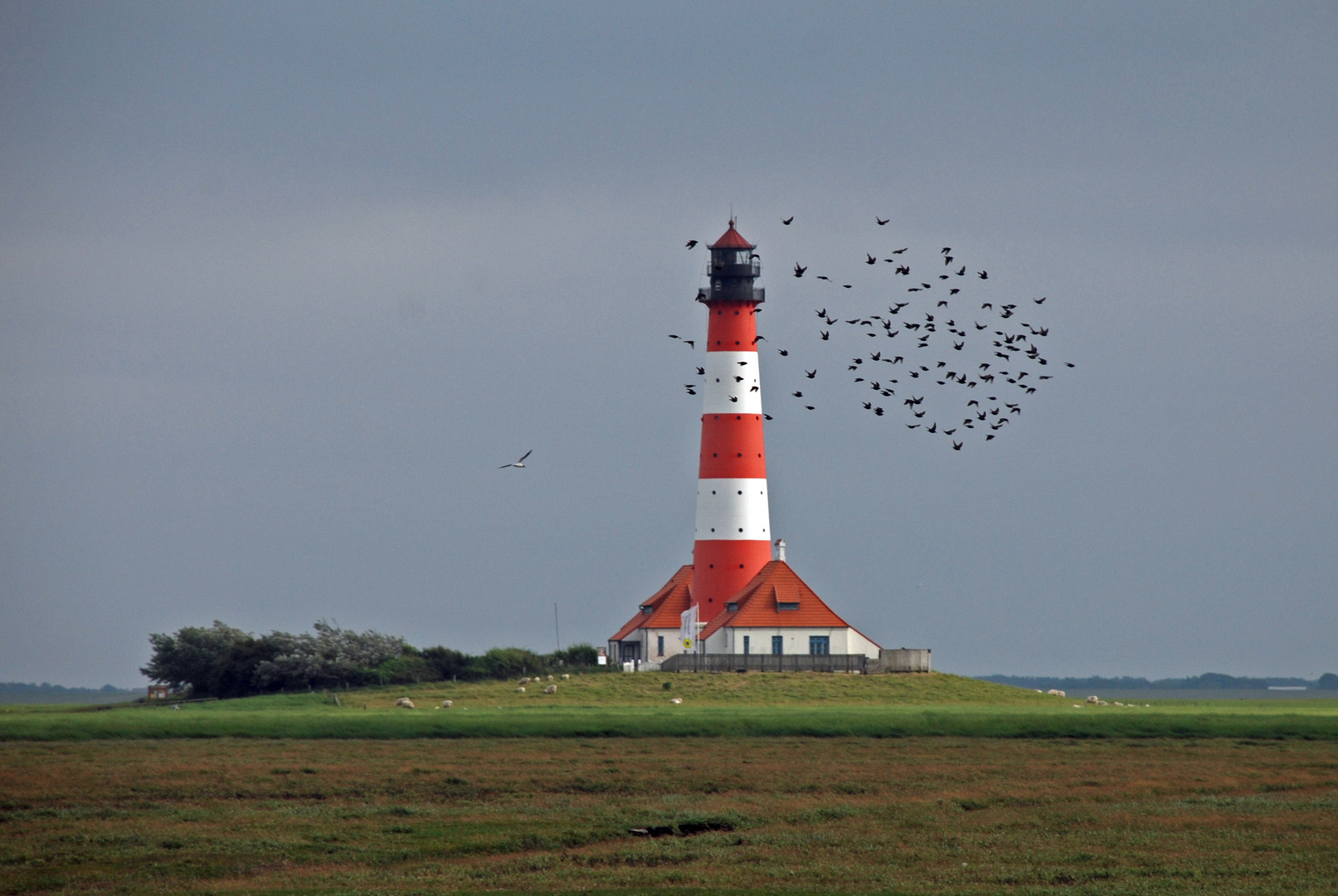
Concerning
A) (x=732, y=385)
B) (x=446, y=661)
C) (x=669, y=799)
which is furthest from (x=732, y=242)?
(x=669, y=799)

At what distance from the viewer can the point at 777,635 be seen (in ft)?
252

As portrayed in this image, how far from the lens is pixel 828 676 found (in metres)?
73.5

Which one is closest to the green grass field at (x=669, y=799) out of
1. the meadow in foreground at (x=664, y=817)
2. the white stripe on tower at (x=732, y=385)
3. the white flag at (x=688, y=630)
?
the meadow in foreground at (x=664, y=817)

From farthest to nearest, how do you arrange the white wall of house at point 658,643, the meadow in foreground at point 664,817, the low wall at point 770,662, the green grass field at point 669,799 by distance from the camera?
the white wall of house at point 658,643 < the low wall at point 770,662 < the green grass field at point 669,799 < the meadow in foreground at point 664,817

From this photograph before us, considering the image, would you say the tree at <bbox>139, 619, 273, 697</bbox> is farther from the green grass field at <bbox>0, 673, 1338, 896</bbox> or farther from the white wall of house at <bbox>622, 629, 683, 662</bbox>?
the white wall of house at <bbox>622, 629, 683, 662</bbox>

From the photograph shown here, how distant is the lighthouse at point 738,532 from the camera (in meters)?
77.2

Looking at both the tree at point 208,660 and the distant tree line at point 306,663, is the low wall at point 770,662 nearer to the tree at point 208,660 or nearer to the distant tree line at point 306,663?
the distant tree line at point 306,663

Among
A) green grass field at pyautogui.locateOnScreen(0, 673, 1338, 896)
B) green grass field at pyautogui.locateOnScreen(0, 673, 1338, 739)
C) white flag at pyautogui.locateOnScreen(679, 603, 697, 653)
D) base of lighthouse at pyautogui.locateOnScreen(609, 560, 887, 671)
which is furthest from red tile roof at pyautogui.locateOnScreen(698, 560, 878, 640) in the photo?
green grass field at pyautogui.locateOnScreen(0, 673, 1338, 896)

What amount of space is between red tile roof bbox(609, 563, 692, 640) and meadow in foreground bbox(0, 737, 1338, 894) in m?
32.4

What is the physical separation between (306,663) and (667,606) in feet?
65.4

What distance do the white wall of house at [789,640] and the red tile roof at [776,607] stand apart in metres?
0.21

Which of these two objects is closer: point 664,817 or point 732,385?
point 664,817

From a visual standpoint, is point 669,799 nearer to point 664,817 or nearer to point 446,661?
point 664,817

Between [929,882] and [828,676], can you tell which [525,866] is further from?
[828,676]
